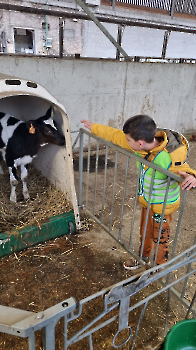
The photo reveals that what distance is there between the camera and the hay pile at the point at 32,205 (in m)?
3.12

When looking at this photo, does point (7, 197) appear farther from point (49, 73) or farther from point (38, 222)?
point (49, 73)

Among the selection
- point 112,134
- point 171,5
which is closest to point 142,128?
point 112,134

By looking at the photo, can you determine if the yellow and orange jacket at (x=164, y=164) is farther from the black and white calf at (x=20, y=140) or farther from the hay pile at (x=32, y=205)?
the hay pile at (x=32, y=205)

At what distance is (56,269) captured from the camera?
9.29ft

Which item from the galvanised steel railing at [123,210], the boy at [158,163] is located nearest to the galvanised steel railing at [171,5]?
the galvanised steel railing at [123,210]

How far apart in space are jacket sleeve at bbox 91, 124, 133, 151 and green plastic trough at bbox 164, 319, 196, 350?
5.17ft

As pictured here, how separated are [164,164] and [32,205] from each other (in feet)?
6.34

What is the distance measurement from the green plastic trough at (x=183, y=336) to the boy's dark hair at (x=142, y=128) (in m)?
1.38

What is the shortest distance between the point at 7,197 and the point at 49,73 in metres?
2.58

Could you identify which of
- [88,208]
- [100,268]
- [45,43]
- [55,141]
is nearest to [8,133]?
[55,141]

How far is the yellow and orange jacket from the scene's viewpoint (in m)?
2.13

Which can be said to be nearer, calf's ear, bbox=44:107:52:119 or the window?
calf's ear, bbox=44:107:52:119

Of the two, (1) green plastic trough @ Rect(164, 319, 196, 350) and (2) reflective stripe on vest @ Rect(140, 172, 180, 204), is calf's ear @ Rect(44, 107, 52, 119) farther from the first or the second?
(1) green plastic trough @ Rect(164, 319, 196, 350)

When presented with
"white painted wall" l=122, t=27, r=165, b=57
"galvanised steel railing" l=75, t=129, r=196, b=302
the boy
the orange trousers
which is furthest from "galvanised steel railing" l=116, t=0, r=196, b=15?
the orange trousers
